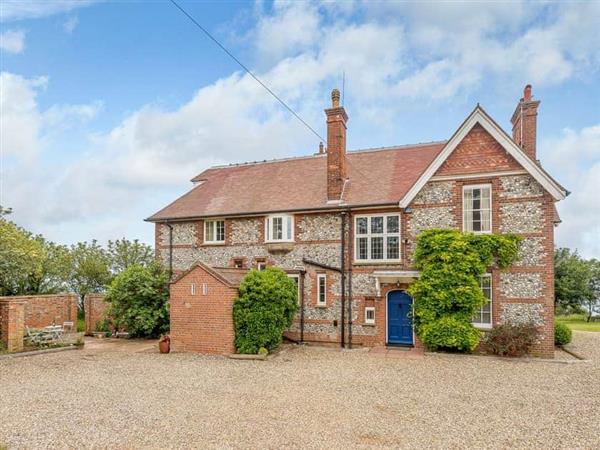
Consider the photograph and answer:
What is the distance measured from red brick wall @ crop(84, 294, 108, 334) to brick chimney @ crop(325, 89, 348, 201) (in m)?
12.8

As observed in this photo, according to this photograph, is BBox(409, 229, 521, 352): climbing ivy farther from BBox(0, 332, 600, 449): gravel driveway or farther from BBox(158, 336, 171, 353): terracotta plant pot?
BBox(158, 336, 171, 353): terracotta plant pot

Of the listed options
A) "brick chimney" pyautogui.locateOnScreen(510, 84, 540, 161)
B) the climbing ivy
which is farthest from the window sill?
"brick chimney" pyautogui.locateOnScreen(510, 84, 540, 161)

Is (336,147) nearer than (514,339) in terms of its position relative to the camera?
No

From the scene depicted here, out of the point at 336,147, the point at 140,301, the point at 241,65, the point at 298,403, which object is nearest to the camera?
the point at 298,403

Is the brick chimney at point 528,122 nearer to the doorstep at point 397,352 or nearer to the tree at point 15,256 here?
the doorstep at point 397,352

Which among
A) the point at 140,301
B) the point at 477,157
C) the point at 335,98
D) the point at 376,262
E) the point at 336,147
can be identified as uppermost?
the point at 335,98

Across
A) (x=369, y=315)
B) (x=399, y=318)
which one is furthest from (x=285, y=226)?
(x=399, y=318)

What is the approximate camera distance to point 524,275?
46.8ft

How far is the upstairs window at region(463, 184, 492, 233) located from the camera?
15000mm

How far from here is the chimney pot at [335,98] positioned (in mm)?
18328

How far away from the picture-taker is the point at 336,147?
17.9 m

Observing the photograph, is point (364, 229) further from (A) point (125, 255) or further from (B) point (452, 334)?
(A) point (125, 255)

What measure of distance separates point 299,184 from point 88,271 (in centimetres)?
1427

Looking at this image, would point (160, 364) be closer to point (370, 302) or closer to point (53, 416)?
point (53, 416)
